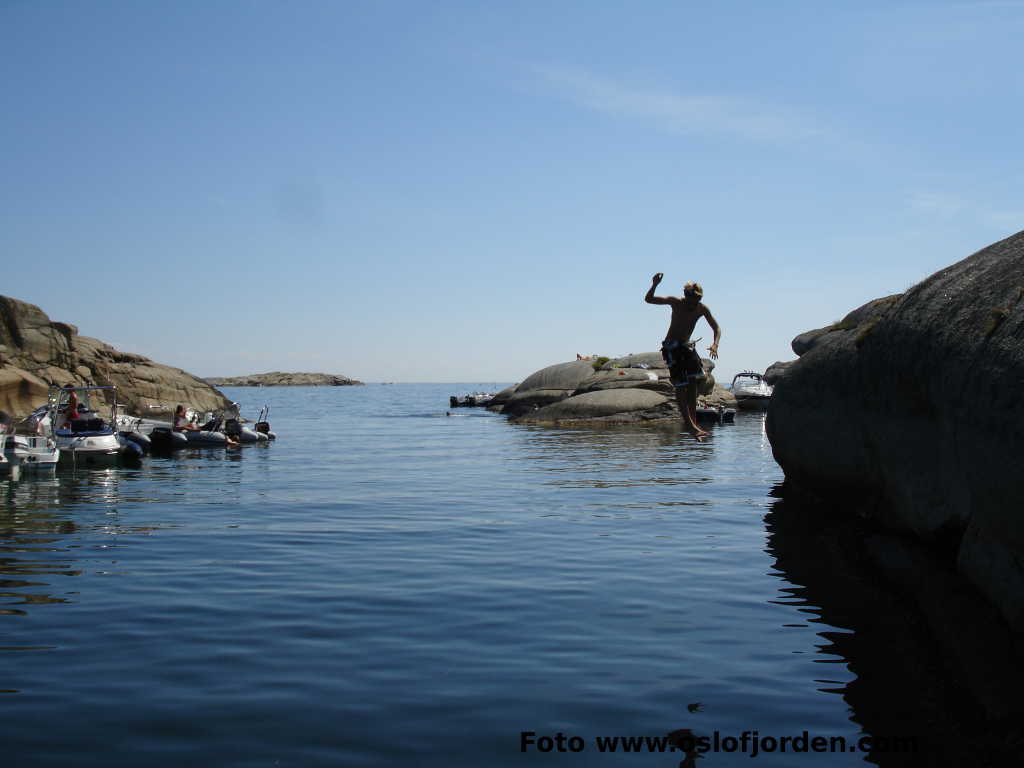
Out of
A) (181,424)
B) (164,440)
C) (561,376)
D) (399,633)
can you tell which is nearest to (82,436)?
(164,440)

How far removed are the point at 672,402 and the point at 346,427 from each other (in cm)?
1937

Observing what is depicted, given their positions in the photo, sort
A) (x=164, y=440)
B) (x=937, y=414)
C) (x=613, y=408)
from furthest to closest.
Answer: (x=613, y=408) < (x=164, y=440) < (x=937, y=414)

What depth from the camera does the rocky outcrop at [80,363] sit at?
51.2m

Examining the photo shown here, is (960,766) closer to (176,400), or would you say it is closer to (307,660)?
(307,660)

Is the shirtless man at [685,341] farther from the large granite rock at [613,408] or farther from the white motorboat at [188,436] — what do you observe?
the large granite rock at [613,408]

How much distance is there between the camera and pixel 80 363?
2109 inches

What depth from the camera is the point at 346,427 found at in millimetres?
54312

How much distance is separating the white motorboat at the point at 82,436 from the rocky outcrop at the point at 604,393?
2416cm

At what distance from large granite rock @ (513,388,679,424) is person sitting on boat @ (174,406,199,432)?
1920 centimetres

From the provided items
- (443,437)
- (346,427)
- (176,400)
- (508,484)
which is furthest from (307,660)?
(176,400)

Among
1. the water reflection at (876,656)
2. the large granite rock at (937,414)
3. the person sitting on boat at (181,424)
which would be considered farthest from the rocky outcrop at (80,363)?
the water reflection at (876,656)

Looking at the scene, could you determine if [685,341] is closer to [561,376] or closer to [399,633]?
[399,633]

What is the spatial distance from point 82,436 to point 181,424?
7664 millimetres

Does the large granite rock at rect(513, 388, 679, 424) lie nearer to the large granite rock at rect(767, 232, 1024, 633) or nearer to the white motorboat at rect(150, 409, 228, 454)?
the white motorboat at rect(150, 409, 228, 454)
